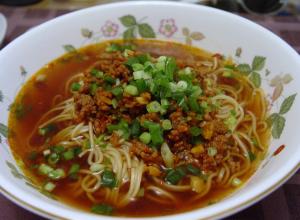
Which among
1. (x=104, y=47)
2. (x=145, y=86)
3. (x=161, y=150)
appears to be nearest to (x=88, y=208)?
(x=161, y=150)

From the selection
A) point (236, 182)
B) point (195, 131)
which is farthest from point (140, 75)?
point (236, 182)

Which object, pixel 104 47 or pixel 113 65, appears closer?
pixel 113 65

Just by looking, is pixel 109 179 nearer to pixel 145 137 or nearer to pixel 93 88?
pixel 145 137

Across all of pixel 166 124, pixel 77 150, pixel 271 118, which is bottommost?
pixel 77 150

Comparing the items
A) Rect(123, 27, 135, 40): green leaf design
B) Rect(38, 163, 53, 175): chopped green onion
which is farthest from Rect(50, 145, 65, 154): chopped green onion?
Rect(123, 27, 135, 40): green leaf design

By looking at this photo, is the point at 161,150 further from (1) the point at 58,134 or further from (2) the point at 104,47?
(2) the point at 104,47

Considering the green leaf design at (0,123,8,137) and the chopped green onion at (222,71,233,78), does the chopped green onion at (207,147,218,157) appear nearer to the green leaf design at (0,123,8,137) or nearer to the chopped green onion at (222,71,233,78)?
the chopped green onion at (222,71,233,78)

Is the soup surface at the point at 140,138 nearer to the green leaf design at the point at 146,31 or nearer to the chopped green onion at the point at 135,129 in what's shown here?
the chopped green onion at the point at 135,129
